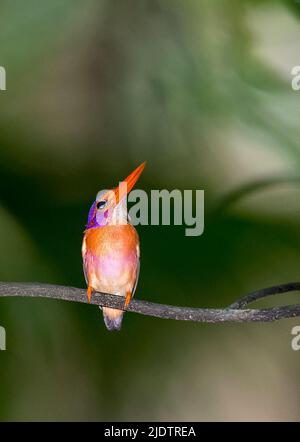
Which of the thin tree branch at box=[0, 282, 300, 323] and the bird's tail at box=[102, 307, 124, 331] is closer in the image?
the thin tree branch at box=[0, 282, 300, 323]

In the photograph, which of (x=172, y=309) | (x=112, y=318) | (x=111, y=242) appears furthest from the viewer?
(x=112, y=318)

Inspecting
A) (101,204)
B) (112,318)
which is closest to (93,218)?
(101,204)

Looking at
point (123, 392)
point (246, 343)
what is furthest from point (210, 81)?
point (123, 392)

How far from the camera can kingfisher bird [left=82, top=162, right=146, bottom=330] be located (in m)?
1.31

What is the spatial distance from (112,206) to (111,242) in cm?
8

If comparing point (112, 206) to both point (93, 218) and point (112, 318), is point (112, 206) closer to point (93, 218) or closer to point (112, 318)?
point (93, 218)

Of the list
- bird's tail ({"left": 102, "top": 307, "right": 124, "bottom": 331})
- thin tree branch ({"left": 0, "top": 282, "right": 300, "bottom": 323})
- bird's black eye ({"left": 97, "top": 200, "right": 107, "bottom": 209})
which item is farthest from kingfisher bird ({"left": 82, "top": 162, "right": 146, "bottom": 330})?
thin tree branch ({"left": 0, "top": 282, "right": 300, "bottom": 323})

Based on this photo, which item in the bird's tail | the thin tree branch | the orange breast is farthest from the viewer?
the bird's tail

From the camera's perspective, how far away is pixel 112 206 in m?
1.31

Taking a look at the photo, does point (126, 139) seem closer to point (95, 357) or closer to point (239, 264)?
point (239, 264)

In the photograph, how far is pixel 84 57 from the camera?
5.72 ft

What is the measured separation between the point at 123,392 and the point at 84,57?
95 cm

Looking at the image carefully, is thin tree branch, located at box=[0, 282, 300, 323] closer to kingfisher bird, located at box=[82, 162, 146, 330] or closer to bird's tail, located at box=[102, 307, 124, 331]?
kingfisher bird, located at box=[82, 162, 146, 330]

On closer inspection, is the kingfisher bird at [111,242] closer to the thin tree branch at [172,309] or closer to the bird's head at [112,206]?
the bird's head at [112,206]
